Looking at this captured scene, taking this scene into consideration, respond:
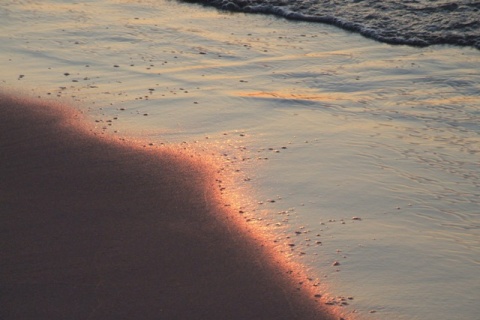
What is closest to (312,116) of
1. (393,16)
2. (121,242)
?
(121,242)

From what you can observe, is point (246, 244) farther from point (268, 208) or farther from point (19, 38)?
point (19, 38)

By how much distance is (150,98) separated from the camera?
6.08m

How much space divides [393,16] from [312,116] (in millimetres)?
2756

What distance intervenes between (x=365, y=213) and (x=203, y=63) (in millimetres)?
2753

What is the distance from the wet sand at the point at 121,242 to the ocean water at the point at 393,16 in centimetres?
334

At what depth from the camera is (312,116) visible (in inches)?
231

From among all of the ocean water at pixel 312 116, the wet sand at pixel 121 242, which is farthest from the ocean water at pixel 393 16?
the wet sand at pixel 121 242

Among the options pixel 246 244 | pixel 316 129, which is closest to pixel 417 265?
pixel 246 244

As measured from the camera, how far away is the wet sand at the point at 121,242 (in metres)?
3.71

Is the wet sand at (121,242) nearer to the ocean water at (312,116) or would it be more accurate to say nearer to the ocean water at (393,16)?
the ocean water at (312,116)

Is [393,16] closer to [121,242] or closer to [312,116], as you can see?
[312,116]

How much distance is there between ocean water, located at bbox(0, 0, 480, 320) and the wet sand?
229 mm

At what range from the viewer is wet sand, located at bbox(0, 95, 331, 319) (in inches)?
146

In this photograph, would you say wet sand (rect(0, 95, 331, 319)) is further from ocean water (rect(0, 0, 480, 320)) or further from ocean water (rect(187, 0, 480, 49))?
ocean water (rect(187, 0, 480, 49))
